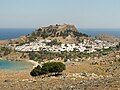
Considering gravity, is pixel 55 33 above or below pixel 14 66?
above

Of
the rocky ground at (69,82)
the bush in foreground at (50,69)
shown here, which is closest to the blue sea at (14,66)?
the bush in foreground at (50,69)

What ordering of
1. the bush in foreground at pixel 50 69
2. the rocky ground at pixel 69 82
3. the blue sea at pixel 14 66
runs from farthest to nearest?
the blue sea at pixel 14 66, the bush in foreground at pixel 50 69, the rocky ground at pixel 69 82

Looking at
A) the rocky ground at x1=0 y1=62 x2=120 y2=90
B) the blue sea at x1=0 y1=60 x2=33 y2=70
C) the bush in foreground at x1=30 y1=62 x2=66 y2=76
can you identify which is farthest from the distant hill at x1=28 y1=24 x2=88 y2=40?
the rocky ground at x1=0 y1=62 x2=120 y2=90

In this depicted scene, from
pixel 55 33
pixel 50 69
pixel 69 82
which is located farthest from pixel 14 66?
pixel 69 82

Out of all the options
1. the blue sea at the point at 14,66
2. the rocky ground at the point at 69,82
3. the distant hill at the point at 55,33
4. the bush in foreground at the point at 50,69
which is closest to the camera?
the rocky ground at the point at 69,82

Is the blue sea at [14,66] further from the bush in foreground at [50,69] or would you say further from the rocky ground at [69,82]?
the rocky ground at [69,82]

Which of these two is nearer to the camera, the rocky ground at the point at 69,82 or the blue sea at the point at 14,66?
the rocky ground at the point at 69,82

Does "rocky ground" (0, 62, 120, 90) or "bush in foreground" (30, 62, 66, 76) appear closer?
"rocky ground" (0, 62, 120, 90)

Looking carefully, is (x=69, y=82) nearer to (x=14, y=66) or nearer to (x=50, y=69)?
(x=50, y=69)

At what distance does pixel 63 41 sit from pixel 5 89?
14015 cm

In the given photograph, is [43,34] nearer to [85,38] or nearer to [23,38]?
[23,38]

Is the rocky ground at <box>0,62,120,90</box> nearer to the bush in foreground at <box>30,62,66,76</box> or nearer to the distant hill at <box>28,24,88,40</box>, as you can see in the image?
the bush in foreground at <box>30,62,66,76</box>

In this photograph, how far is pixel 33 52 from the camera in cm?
13762

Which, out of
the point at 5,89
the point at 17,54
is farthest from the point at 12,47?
the point at 5,89
